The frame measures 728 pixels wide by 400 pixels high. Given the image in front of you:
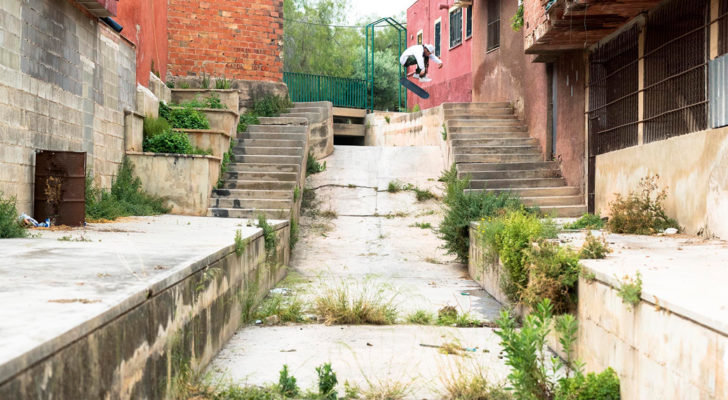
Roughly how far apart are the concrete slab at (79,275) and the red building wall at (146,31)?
5728 millimetres

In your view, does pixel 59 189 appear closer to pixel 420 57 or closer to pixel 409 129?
pixel 409 129

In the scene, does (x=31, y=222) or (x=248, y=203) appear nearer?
(x=31, y=222)

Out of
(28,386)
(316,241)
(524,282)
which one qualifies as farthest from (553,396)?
(316,241)

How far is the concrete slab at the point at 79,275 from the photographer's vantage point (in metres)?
2.56

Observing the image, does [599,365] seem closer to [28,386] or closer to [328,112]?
[28,386]

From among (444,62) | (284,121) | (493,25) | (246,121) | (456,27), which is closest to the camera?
(246,121)

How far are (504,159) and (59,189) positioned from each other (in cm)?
901

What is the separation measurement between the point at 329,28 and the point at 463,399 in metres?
33.8

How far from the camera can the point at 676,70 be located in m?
8.62

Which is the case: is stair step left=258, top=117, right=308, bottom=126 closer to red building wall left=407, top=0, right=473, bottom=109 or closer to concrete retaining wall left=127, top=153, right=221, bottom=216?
concrete retaining wall left=127, top=153, right=221, bottom=216

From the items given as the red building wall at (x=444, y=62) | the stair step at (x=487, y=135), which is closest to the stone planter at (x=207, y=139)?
the stair step at (x=487, y=135)

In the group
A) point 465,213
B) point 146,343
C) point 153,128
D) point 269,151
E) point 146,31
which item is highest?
point 146,31

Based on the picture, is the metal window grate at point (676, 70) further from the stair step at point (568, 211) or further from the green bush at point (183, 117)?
the green bush at point (183, 117)

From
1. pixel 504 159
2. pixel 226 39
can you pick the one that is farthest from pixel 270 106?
pixel 504 159
